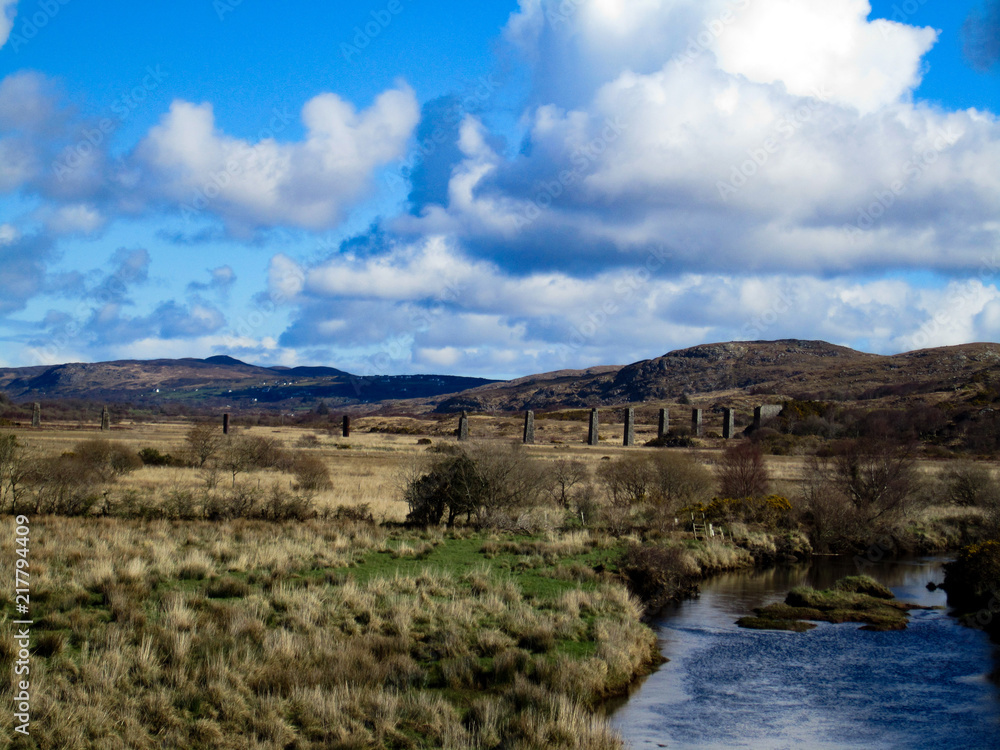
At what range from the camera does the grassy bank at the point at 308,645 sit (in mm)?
8641

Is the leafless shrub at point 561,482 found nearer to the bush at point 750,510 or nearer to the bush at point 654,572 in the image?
the bush at point 750,510

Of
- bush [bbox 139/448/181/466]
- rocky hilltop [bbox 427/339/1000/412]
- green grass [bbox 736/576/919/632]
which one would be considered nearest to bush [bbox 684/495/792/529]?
green grass [bbox 736/576/919/632]

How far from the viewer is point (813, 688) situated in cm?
1291

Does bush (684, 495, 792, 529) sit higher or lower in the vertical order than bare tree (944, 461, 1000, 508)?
lower

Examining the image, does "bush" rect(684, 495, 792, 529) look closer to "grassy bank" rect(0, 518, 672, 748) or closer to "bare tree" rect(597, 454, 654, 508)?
"bare tree" rect(597, 454, 654, 508)

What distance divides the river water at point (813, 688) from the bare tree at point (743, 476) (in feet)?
43.2

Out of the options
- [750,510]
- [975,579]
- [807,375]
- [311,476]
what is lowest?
[975,579]

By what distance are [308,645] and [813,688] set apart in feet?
26.1

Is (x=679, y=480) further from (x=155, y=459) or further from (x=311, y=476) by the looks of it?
(x=155, y=459)

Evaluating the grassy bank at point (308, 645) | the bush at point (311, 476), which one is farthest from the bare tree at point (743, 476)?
the bush at point (311, 476)

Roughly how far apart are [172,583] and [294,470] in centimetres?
2524

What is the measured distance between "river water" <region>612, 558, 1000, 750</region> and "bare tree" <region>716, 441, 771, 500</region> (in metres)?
13.2

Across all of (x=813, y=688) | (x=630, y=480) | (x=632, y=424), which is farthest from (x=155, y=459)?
(x=632, y=424)

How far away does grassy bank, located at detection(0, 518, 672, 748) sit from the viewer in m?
8.64
